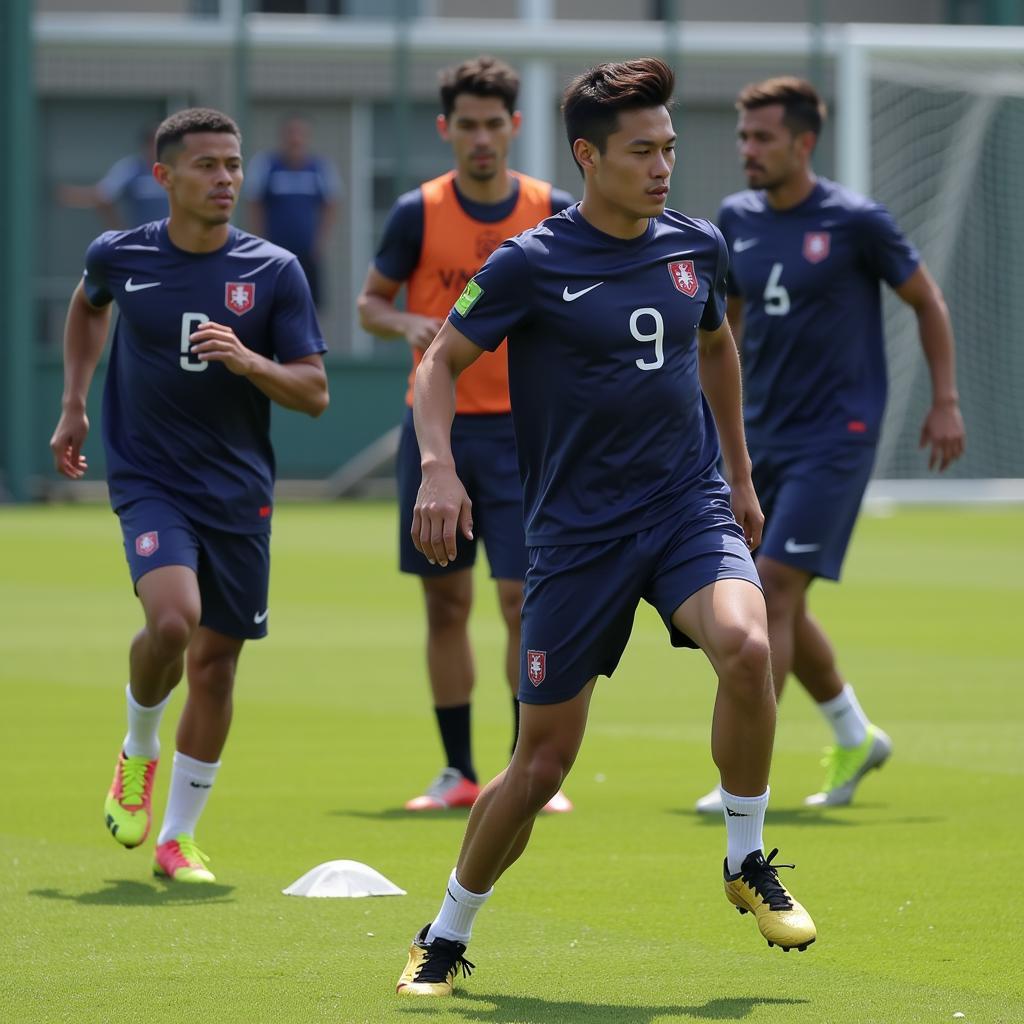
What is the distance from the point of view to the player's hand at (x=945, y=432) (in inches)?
338

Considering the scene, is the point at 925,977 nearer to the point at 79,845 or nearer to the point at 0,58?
the point at 79,845

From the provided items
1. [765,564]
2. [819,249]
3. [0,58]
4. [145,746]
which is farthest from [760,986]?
[0,58]

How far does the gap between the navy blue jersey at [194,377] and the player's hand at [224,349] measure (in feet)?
1.16

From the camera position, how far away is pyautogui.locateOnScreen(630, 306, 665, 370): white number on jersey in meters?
5.66

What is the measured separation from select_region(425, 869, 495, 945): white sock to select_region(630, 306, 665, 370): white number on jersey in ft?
4.43

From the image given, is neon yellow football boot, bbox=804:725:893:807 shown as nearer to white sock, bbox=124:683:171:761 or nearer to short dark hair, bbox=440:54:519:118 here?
white sock, bbox=124:683:171:761

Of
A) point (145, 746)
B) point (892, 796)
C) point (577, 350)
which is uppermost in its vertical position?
point (577, 350)

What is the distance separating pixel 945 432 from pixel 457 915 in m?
3.76

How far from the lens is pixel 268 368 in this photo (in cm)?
694

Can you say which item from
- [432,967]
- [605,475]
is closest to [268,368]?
[605,475]

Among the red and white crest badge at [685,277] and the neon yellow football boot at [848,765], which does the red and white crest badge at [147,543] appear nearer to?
the red and white crest badge at [685,277]

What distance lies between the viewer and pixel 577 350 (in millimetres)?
5648

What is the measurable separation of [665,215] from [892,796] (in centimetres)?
329

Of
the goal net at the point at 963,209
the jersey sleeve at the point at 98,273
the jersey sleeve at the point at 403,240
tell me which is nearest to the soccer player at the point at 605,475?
the jersey sleeve at the point at 98,273
